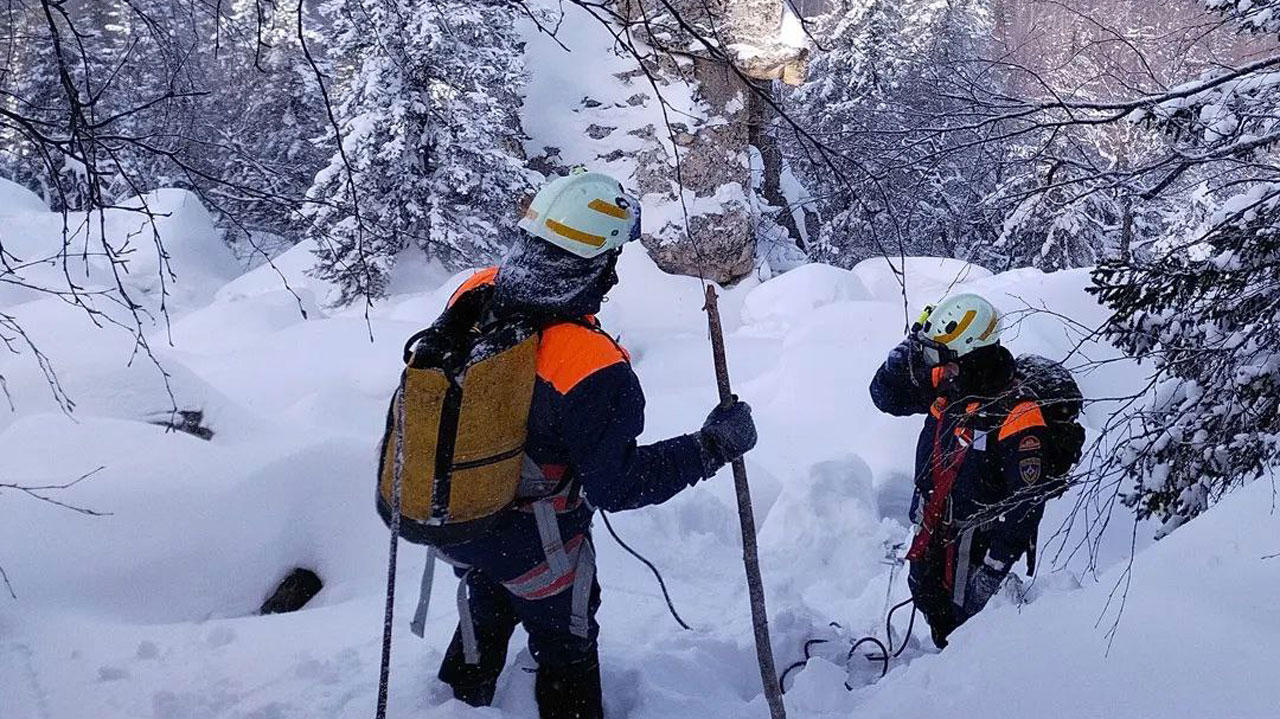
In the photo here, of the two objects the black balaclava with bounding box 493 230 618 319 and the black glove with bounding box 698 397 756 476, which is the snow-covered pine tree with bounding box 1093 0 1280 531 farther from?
the black balaclava with bounding box 493 230 618 319

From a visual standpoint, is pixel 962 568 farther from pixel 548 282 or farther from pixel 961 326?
pixel 548 282

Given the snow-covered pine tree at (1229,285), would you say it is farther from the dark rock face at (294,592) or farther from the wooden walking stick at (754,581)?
the dark rock face at (294,592)

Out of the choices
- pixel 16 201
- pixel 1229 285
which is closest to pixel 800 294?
pixel 1229 285

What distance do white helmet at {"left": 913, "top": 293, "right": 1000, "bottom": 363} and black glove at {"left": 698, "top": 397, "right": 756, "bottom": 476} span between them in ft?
5.06

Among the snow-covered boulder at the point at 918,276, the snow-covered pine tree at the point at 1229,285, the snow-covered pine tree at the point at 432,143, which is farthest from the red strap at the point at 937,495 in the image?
the snow-covered pine tree at the point at 432,143

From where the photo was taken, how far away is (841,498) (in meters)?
6.09

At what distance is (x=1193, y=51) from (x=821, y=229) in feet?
80.3

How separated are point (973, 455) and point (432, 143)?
1555 centimetres

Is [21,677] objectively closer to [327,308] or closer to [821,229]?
[327,308]

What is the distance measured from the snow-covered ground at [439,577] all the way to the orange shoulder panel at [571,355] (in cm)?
113

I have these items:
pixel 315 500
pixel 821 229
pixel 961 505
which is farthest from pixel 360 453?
pixel 821 229

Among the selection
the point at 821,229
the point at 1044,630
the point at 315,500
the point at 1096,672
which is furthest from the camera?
the point at 821,229

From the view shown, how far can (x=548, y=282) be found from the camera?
2.66m

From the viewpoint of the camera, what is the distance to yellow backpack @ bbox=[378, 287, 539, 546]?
2539mm
